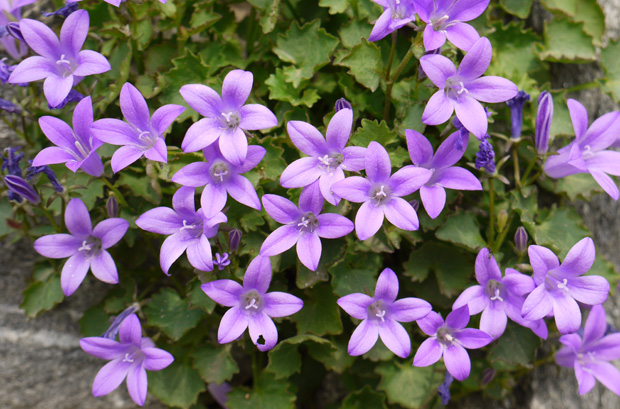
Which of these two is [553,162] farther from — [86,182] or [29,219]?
[29,219]

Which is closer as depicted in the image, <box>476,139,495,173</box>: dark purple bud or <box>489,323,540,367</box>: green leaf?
<box>476,139,495,173</box>: dark purple bud

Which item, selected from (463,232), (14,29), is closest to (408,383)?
(463,232)

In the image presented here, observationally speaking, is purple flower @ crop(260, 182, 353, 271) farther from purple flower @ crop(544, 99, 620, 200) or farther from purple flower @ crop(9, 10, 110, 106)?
Result: purple flower @ crop(544, 99, 620, 200)

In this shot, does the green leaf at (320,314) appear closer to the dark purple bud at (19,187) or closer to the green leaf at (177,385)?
the green leaf at (177,385)

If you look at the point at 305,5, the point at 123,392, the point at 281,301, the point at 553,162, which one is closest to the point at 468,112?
the point at 553,162

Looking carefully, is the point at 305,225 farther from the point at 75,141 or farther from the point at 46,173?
the point at 46,173

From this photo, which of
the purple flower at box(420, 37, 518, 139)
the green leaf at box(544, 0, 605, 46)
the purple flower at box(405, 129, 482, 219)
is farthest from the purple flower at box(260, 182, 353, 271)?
the green leaf at box(544, 0, 605, 46)

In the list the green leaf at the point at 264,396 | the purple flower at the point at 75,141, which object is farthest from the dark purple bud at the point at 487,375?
the purple flower at the point at 75,141
